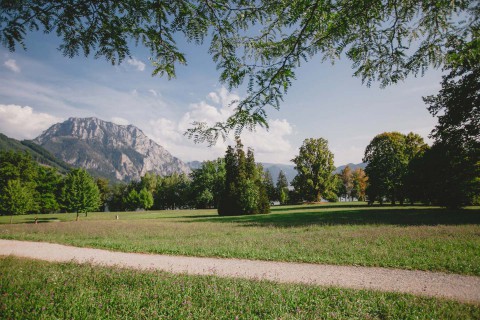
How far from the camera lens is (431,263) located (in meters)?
9.14

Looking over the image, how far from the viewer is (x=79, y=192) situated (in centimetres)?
3959

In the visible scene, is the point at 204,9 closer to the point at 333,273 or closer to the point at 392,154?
the point at 333,273

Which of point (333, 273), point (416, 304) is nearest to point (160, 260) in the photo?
point (333, 273)

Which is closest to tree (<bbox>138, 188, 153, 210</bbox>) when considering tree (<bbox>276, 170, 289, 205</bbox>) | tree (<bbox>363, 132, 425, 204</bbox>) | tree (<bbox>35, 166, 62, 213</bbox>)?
tree (<bbox>35, 166, 62, 213</bbox>)

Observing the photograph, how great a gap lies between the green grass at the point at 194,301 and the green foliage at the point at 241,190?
31565mm

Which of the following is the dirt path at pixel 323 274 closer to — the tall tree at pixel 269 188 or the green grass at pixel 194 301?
the green grass at pixel 194 301

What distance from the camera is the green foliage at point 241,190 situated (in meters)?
39.3

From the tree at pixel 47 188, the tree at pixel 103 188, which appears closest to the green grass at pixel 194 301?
the tree at pixel 47 188

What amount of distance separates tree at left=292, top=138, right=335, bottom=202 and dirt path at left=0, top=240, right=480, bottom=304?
4928cm

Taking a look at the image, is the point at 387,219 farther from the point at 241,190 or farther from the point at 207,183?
the point at 207,183

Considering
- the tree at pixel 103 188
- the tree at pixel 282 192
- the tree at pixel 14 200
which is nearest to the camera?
the tree at pixel 14 200

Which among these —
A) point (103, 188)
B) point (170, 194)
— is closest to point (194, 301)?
point (170, 194)

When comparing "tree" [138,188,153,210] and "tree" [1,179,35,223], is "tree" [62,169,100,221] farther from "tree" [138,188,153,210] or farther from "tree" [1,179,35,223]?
"tree" [138,188,153,210]

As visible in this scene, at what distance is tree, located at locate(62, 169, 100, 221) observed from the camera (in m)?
39.4
